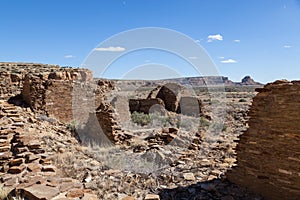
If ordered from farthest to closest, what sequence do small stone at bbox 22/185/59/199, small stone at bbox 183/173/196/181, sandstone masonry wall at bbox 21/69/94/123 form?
1. sandstone masonry wall at bbox 21/69/94/123
2. small stone at bbox 183/173/196/181
3. small stone at bbox 22/185/59/199

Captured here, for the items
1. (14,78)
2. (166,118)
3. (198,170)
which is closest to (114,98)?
(166,118)

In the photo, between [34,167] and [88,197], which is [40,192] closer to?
[88,197]

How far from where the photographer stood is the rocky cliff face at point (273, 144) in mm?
4629

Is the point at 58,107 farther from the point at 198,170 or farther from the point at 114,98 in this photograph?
the point at 198,170

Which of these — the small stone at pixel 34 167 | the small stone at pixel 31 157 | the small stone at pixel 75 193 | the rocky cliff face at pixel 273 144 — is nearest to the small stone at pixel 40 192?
the small stone at pixel 75 193

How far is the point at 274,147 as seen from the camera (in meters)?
4.89

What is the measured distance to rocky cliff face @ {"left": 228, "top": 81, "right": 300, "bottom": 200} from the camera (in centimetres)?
463

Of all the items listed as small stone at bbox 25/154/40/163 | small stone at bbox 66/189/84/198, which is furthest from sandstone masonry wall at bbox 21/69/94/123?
small stone at bbox 66/189/84/198

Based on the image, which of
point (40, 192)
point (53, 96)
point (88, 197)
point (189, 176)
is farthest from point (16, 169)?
point (53, 96)

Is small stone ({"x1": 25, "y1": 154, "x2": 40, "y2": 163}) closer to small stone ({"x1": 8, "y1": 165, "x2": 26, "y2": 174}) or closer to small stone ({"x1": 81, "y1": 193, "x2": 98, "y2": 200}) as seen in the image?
small stone ({"x1": 8, "y1": 165, "x2": 26, "y2": 174})

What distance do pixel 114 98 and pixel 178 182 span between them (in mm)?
8245

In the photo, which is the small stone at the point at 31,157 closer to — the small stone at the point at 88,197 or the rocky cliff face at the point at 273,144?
A: the small stone at the point at 88,197

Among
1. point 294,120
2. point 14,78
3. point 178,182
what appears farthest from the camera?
point 14,78

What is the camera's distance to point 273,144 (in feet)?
16.1
